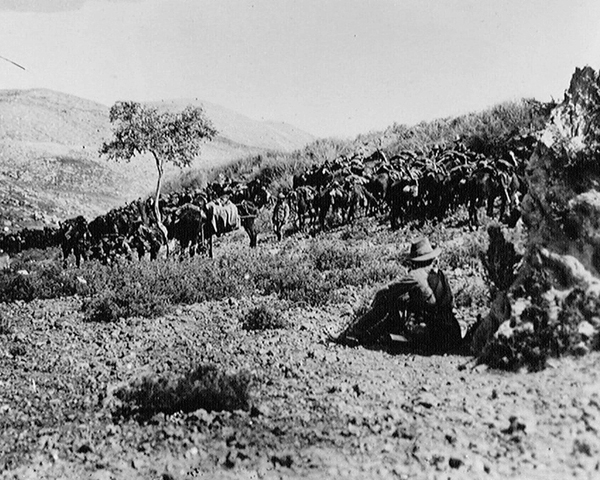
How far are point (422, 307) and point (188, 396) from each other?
2.17 metres

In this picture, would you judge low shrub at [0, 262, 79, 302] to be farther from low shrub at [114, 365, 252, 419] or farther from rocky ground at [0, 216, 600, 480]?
low shrub at [114, 365, 252, 419]

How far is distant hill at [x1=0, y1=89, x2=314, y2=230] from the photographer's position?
3438 cm

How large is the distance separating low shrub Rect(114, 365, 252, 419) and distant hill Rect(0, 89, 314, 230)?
76.4ft

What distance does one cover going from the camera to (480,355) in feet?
17.3

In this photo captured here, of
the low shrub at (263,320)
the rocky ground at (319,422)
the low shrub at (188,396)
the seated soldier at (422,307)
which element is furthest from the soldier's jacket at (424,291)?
the low shrub at (263,320)

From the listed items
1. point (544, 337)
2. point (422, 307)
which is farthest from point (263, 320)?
point (544, 337)

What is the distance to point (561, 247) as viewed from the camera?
5.17m

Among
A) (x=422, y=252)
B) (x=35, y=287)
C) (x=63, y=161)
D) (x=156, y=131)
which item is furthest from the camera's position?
(x=63, y=161)

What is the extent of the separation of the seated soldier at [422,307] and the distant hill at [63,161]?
23.0 meters

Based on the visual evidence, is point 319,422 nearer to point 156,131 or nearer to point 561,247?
point 561,247

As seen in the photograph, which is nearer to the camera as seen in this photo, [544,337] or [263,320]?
[544,337]

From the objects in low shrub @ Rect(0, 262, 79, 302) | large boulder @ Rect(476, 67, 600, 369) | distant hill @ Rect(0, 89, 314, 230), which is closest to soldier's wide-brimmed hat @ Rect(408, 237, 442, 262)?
large boulder @ Rect(476, 67, 600, 369)

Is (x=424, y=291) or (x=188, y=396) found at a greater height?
(x=424, y=291)

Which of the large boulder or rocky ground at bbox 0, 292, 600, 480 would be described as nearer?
rocky ground at bbox 0, 292, 600, 480
